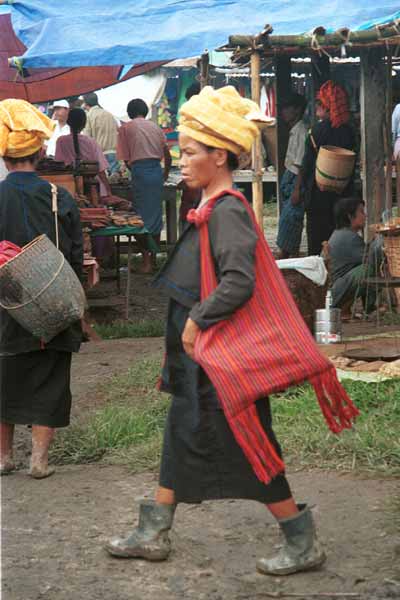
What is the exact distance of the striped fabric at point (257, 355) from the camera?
3.63 m

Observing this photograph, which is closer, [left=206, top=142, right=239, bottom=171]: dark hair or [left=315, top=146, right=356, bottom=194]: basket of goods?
[left=206, top=142, right=239, bottom=171]: dark hair

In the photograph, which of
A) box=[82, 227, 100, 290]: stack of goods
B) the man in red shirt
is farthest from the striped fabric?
the man in red shirt

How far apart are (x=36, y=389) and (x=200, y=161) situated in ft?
6.42

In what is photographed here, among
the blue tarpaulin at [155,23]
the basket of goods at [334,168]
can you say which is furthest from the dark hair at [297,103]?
the blue tarpaulin at [155,23]

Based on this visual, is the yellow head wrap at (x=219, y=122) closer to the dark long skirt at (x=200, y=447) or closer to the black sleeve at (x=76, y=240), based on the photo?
the dark long skirt at (x=200, y=447)

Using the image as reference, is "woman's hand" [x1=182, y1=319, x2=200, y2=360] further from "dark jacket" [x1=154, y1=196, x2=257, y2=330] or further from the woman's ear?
the woman's ear

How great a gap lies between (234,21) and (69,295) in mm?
5111

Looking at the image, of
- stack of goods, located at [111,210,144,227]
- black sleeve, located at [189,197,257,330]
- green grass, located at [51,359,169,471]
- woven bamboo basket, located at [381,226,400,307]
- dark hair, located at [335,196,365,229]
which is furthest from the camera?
stack of goods, located at [111,210,144,227]

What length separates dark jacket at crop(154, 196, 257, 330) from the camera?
11.9ft

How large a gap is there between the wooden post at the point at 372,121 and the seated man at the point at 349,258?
2.19 m

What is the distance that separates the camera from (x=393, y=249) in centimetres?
884

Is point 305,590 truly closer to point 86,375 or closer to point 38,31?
point 86,375

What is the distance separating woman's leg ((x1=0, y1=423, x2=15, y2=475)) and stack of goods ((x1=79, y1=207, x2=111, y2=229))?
5.10 metres

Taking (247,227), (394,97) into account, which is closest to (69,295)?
(247,227)
